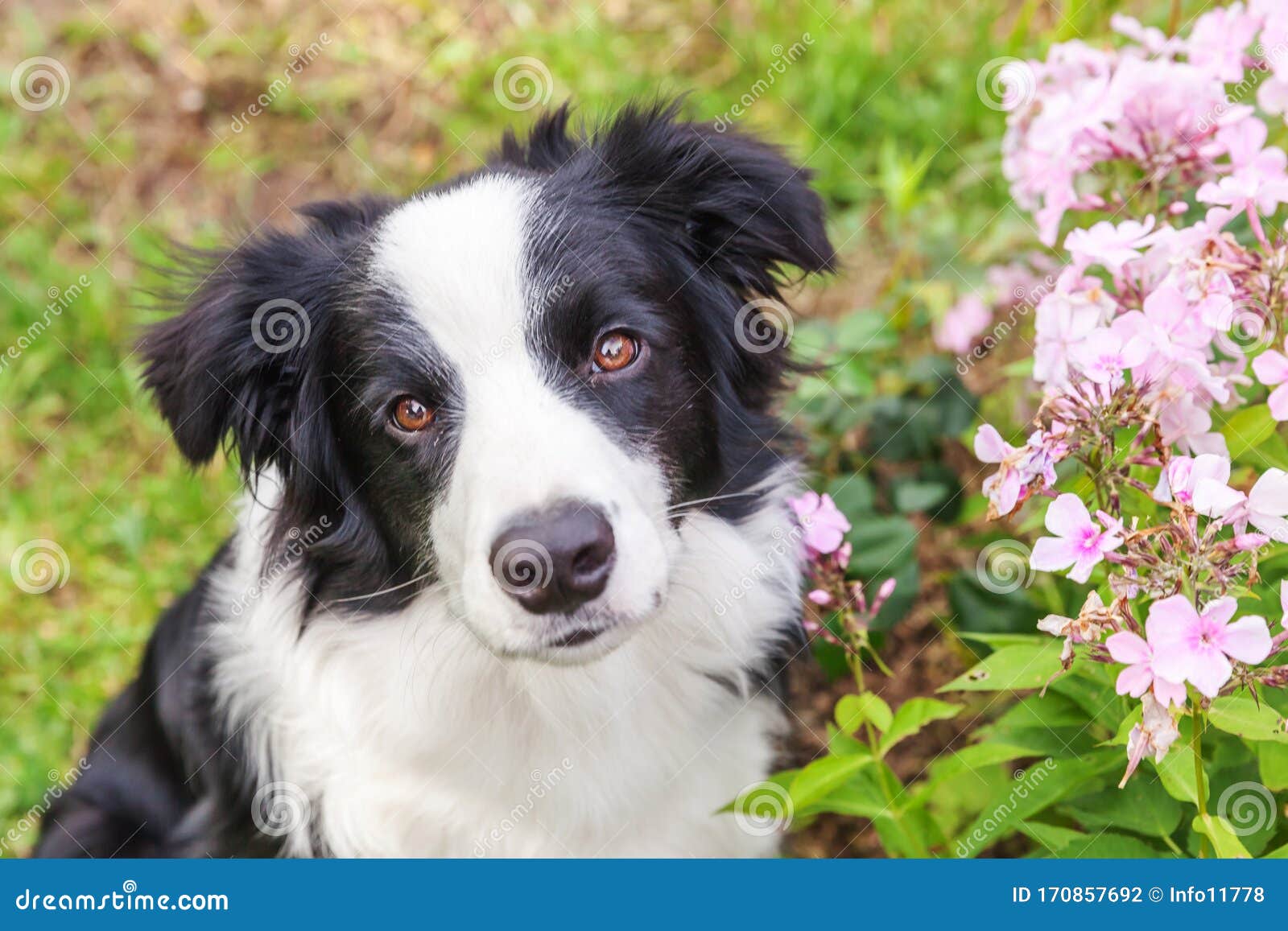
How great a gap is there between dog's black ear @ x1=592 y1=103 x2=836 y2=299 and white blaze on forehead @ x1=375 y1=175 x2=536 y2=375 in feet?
1.28

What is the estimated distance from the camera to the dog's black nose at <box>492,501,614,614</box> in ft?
7.07

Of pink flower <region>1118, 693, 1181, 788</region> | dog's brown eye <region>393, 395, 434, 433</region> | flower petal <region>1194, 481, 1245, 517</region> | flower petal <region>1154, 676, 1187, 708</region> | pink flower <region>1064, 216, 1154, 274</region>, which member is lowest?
pink flower <region>1118, 693, 1181, 788</region>

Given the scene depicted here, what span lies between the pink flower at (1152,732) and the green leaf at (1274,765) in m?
0.33

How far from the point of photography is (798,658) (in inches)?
131

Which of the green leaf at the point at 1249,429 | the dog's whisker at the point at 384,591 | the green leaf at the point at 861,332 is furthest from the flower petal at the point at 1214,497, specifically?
the green leaf at the point at 861,332

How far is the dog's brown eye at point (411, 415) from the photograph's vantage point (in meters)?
2.56

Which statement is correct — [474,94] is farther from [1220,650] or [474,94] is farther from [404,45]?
[1220,650]

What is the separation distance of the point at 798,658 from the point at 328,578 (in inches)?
51.2

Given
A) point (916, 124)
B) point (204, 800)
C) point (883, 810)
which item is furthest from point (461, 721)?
point (916, 124)

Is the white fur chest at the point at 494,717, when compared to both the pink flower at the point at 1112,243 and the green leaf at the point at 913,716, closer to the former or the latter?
the green leaf at the point at 913,716

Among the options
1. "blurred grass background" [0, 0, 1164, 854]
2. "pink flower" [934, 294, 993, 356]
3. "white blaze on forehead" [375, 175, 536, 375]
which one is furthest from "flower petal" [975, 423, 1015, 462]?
"blurred grass background" [0, 0, 1164, 854]

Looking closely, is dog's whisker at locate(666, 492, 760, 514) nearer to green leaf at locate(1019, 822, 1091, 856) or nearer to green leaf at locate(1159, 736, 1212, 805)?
green leaf at locate(1019, 822, 1091, 856)

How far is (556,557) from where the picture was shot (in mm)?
2156

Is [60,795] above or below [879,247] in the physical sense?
below
